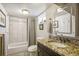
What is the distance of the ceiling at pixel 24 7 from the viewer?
1789 mm

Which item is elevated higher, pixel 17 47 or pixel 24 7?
pixel 24 7

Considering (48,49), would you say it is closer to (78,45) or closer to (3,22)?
(78,45)

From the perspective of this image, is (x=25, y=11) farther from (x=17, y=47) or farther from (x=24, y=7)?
(x=17, y=47)

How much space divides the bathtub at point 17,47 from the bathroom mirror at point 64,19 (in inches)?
23.9

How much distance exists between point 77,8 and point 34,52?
0.97 meters

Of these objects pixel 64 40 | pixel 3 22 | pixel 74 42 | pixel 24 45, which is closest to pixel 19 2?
pixel 3 22

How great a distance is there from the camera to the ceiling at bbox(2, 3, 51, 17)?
1789 millimetres

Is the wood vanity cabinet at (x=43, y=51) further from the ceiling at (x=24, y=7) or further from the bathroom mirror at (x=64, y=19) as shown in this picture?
the ceiling at (x=24, y=7)

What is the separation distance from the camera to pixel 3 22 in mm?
1765

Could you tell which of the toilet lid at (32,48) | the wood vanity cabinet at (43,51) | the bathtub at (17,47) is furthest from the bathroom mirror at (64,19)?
the bathtub at (17,47)

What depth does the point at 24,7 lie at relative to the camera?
181 centimetres

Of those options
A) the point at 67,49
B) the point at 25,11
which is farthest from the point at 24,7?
the point at 67,49

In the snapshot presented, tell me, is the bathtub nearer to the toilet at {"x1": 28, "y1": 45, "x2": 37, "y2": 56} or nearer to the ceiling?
the toilet at {"x1": 28, "y1": 45, "x2": 37, "y2": 56}

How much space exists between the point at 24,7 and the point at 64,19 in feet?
2.14
